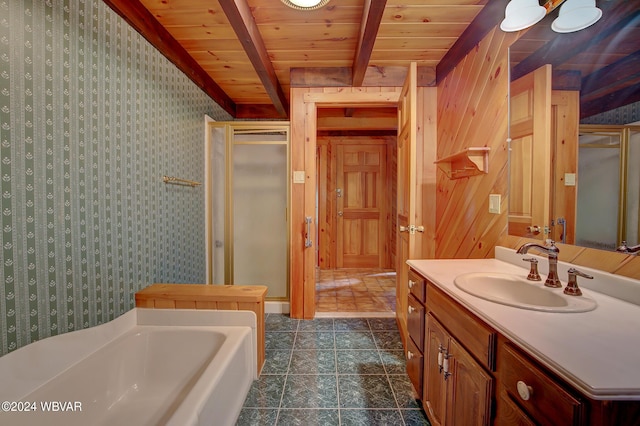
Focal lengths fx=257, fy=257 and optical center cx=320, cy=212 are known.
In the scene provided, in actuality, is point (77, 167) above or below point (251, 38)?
below

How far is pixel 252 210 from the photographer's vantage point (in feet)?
9.20

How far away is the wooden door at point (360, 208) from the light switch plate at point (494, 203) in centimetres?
275

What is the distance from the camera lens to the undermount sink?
0.85m

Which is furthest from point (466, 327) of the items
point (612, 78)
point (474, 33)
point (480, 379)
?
point (474, 33)

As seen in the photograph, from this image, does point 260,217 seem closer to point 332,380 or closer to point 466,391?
point 332,380

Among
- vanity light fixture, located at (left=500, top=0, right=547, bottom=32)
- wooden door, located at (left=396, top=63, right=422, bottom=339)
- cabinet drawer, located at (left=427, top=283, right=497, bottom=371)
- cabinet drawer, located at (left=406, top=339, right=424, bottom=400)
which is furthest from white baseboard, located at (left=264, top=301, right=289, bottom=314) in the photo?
vanity light fixture, located at (left=500, top=0, right=547, bottom=32)

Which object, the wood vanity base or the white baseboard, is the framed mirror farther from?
the white baseboard

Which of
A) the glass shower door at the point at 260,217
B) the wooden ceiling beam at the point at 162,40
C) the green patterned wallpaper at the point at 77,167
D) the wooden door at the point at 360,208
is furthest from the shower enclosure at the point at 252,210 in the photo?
the wooden door at the point at 360,208

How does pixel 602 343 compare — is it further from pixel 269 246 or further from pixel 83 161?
pixel 269 246

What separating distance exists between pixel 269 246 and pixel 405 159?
1.64 meters

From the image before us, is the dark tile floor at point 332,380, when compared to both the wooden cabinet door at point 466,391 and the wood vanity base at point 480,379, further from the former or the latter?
the wooden cabinet door at point 466,391

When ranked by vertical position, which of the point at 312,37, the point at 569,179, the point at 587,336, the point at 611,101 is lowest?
the point at 587,336

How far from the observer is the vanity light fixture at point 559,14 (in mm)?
1044

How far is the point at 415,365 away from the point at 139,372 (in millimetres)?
1516
